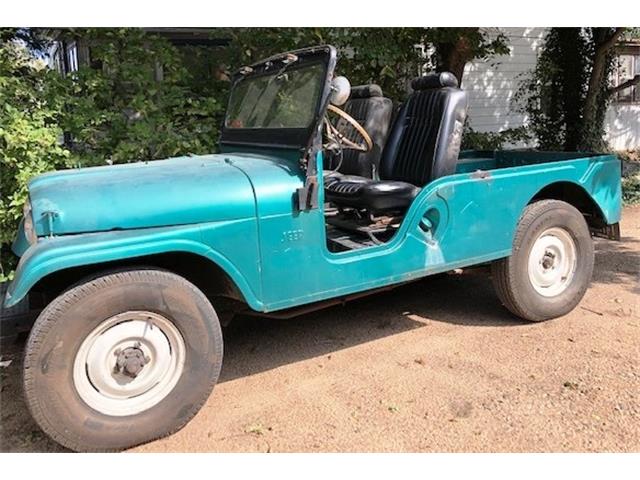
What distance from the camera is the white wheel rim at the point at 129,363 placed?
2570 millimetres

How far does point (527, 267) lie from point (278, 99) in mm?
2000

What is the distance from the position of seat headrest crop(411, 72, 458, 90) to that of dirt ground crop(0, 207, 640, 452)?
5.37 feet

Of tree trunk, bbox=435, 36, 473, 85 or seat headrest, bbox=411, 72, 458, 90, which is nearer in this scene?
seat headrest, bbox=411, 72, 458, 90

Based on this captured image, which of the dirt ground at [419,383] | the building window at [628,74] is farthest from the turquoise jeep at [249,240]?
the building window at [628,74]

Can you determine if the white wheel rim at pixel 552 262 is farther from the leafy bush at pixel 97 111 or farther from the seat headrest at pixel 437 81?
the leafy bush at pixel 97 111

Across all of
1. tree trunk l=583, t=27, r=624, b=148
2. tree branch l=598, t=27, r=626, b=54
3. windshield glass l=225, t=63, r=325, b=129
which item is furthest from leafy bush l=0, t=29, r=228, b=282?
tree trunk l=583, t=27, r=624, b=148

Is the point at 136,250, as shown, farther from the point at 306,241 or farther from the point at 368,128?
the point at 368,128

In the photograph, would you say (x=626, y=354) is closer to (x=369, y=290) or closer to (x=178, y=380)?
(x=369, y=290)

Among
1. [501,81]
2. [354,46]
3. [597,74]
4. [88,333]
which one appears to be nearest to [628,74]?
[501,81]

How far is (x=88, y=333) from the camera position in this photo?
8.28 ft

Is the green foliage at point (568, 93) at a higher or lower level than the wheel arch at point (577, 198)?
higher

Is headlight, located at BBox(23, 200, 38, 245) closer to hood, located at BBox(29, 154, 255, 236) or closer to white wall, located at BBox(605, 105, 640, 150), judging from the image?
hood, located at BBox(29, 154, 255, 236)

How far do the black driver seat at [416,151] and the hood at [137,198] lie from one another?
111cm

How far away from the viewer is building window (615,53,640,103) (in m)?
13.9
